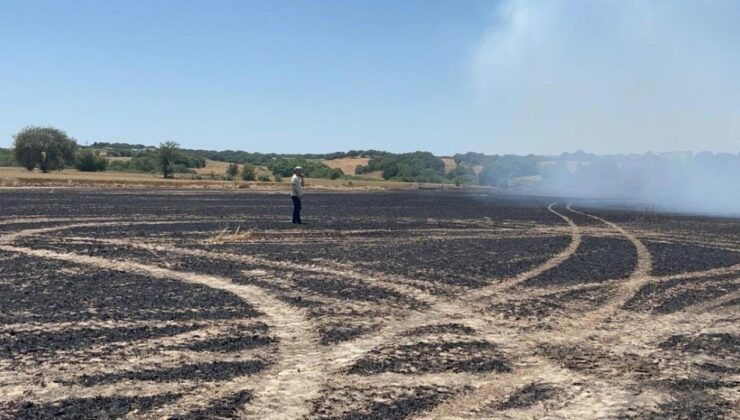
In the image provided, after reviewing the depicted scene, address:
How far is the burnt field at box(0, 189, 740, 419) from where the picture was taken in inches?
228

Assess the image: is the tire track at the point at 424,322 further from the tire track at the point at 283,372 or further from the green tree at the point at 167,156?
the green tree at the point at 167,156

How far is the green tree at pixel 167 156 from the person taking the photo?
323ft

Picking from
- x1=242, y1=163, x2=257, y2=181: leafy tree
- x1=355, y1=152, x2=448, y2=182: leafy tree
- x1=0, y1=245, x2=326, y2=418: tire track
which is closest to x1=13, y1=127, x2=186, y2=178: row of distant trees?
x1=242, y1=163, x2=257, y2=181: leafy tree

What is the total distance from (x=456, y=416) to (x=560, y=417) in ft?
2.80

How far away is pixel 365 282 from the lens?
11.7m

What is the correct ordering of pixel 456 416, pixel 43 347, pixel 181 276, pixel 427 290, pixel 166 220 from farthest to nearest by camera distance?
1. pixel 166 220
2. pixel 181 276
3. pixel 427 290
4. pixel 43 347
5. pixel 456 416

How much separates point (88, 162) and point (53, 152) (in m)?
8.62

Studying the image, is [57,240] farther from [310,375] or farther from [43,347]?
[310,375]

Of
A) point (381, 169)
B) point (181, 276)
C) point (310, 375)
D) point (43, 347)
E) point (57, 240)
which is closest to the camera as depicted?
point (310, 375)

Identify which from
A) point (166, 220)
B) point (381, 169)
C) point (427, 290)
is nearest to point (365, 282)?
point (427, 290)

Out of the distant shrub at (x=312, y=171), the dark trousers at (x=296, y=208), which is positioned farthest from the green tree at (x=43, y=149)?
the dark trousers at (x=296, y=208)

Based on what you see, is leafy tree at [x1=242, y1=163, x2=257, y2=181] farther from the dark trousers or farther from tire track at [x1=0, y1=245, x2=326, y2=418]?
tire track at [x1=0, y1=245, x2=326, y2=418]

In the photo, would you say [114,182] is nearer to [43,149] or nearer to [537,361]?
[43,149]

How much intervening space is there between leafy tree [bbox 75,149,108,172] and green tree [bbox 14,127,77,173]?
15.3 feet
